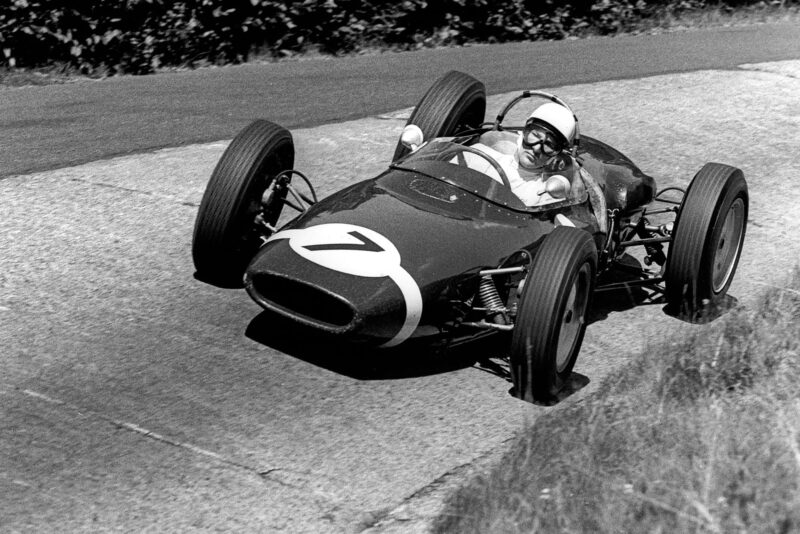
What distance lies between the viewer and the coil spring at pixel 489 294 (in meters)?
6.27

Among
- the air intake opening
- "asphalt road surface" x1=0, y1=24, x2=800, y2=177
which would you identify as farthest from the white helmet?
"asphalt road surface" x1=0, y1=24, x2=800, y2=177

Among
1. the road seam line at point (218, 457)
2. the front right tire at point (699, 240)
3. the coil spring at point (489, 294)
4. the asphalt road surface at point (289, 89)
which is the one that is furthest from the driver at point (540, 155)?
the asphalt road surface at point (289, 89)

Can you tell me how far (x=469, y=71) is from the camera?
14.8 m

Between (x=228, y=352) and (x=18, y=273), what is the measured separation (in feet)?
6.22

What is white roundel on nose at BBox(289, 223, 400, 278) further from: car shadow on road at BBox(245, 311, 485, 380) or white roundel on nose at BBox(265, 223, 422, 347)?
car shadow on road at BBox(245, 311, 485, 380)

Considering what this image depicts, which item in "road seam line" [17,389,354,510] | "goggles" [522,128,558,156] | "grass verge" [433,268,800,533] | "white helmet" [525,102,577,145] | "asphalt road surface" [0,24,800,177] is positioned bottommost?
"asphalt road surface" [0,24,800,177]

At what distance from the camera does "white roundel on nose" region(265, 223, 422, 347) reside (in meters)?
5.97

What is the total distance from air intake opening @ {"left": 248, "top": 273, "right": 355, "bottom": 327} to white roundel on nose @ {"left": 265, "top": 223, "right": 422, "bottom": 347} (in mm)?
169

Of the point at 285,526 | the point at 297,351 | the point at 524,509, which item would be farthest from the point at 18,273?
the point at 524,509

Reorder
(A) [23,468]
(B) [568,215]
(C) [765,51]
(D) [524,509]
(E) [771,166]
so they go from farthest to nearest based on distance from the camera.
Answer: (C) [765,51]
(E) [771,166]
(B) [568,215]
(A) [23,468]
(D) [524,509]

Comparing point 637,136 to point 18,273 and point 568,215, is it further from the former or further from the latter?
point 18,273

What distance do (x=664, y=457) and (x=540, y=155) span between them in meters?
2.68

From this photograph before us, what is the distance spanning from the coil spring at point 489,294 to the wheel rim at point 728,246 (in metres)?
1.98

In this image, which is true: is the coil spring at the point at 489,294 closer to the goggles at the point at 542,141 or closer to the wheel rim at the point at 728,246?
the goggles at the point at 542,141
